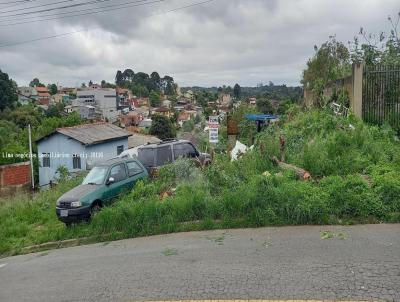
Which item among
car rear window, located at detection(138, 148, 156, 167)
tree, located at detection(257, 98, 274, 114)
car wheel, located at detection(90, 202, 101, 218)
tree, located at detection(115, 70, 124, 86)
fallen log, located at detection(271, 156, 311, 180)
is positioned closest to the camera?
fallen log, located at detection(271, 156, 311, 180)

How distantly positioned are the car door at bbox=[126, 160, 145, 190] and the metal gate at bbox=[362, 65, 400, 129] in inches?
303

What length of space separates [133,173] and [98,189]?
150 cm

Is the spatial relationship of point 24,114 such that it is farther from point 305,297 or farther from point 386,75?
point 305,297

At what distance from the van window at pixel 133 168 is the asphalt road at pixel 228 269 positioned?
12.2 feet

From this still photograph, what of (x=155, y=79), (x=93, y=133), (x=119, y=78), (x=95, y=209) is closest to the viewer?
(x=95, y=209)

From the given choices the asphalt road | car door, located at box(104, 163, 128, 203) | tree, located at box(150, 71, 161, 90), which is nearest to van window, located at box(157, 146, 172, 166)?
car door, located at box(104, 163, 128, 203)

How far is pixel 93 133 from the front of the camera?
97.1 feet

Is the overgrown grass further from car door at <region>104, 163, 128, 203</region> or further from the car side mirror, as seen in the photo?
the car side mirror

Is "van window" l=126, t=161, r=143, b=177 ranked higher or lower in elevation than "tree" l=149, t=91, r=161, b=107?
lower

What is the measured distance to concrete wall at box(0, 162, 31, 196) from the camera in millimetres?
24031

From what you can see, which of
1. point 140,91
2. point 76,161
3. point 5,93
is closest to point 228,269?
point 76,161

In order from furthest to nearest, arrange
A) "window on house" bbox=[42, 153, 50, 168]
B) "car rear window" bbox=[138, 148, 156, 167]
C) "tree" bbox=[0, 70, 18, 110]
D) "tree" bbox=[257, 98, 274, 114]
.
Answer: "tree" bbox=[0, 70, 18, 110] < "tree" bbox=[257, 98, 274, 114] < "window on house" bbox=[42, 153, 50, 168] < "car rear window" bbox=[138, 148, 156, 167]

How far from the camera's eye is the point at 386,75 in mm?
12625

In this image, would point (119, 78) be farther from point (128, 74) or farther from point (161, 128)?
point (161, 128)
